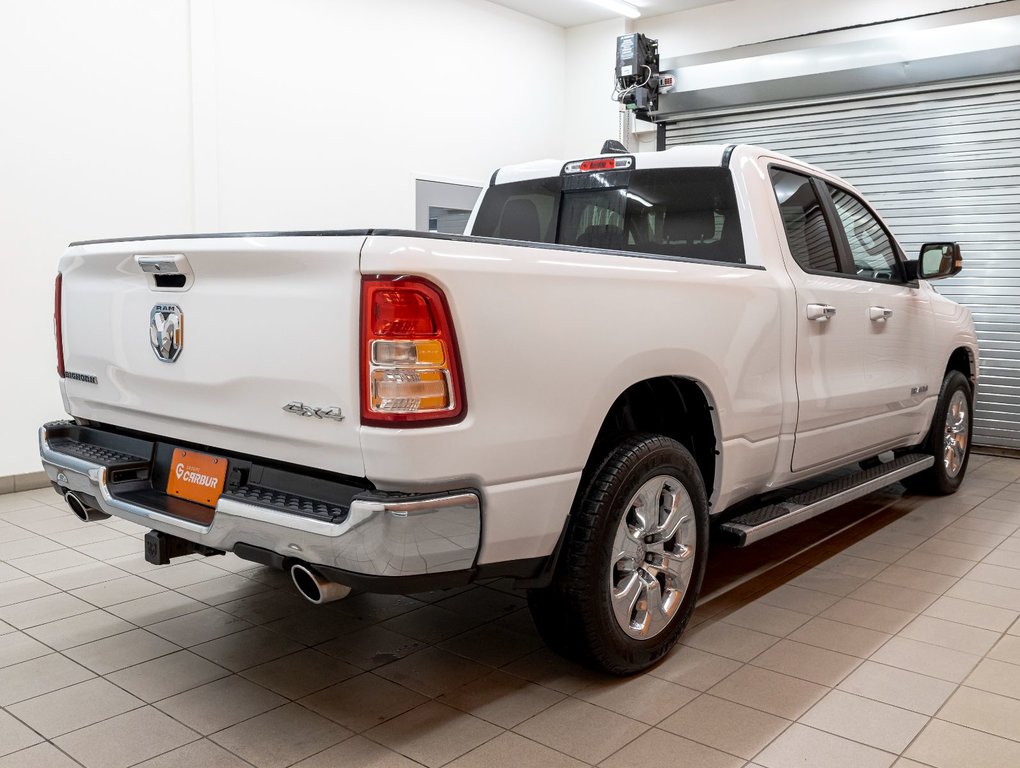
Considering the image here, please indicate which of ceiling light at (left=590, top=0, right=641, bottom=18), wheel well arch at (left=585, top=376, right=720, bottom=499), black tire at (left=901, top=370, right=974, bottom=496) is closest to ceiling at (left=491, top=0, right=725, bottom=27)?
ceiling light at (left=590, top=0, right=641, bottom=18)

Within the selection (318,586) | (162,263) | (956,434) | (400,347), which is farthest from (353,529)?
(956,434)

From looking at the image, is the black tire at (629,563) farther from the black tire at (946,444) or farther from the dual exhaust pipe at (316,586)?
the black tire at (946,444)

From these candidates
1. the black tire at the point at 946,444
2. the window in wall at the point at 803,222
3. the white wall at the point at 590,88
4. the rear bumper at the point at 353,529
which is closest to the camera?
the rear bumper at the point at 353,529

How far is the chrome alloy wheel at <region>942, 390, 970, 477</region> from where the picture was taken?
214 inches

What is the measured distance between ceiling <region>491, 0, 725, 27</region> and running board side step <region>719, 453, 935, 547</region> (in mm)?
5772

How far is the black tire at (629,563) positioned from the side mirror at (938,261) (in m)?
2.37

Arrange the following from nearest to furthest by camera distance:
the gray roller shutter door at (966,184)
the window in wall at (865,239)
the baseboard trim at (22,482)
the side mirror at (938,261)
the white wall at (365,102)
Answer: the window in wall at (865,239), the side mirror at (938,261), the baseboard trim at (22,482), the white wall at (365,102), the gray roller shutter door at (966,184)

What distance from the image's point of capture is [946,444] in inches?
215

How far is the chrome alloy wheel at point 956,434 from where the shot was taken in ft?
17.8

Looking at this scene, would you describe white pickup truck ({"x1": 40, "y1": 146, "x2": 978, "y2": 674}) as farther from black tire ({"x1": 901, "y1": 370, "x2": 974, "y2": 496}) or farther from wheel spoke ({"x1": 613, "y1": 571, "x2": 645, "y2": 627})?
black tire ({"x1": 901, "y1": 370, "x2": 974, "y2": 496})

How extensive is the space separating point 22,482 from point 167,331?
12.4 ft

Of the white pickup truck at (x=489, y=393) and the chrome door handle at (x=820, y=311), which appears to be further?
the chrome door handle at (x=820, y=311)

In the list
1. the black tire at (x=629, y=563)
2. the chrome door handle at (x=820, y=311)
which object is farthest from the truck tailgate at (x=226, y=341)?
the chrome door handle at (x=820, y=311)

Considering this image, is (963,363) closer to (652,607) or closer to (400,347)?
(652,607)
